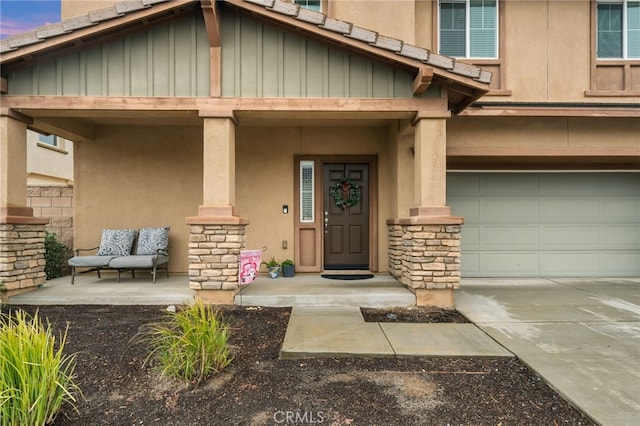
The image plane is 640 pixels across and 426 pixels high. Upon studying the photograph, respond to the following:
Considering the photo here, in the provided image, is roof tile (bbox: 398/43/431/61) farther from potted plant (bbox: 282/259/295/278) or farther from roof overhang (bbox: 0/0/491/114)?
potted plant (bbox: 282/259/295/278)

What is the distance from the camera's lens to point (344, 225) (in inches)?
281

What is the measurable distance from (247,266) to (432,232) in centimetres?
267

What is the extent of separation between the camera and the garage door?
7.29 meters

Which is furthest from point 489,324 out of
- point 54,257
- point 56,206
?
point 56,206

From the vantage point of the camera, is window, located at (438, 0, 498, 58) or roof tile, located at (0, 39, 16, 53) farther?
window, located at (438, 0, 498, 58)

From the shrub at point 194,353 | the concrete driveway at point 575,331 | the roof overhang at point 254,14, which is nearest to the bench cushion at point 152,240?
the roof overhang at point 254,14

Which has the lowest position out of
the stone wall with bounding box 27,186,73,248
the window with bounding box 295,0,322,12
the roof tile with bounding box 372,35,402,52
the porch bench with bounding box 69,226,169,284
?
the porch bench with bounding box 69,226,169,284

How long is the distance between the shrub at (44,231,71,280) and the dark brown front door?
5.04m

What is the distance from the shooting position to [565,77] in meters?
6.60

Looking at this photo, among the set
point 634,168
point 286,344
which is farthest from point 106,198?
point 634,168

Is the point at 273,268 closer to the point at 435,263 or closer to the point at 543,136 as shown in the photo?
the point at 435,263

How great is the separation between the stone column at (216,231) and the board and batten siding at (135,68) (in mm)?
717

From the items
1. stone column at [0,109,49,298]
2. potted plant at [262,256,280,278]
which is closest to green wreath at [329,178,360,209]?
potted plant at [262,256,280,278]

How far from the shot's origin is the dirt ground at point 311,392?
96.3 inches
